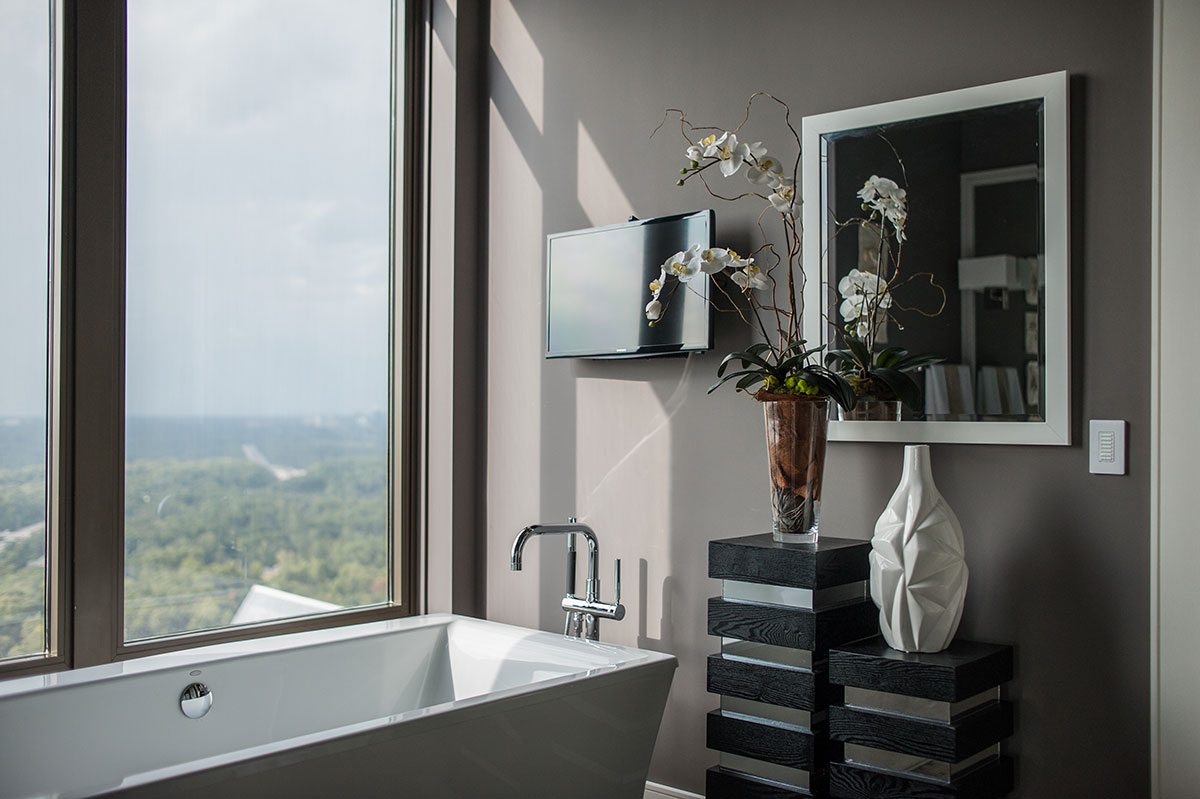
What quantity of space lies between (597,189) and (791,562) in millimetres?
1253

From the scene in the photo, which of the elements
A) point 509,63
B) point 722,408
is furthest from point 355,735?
point 509,63

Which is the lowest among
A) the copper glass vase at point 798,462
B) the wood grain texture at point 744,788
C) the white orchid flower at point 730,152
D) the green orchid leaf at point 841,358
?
the wood grain texture at point 744,788

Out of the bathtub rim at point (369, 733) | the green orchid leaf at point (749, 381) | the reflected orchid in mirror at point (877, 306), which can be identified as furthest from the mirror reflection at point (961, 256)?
the bathtub rim at point (369, 733)

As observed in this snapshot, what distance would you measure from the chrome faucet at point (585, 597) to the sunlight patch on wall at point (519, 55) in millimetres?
1177

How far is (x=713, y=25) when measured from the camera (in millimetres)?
2525

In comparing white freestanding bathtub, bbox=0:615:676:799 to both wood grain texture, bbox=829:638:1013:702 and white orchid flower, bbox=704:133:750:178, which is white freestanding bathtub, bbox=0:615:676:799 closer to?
wood grain texture, bbox=829:638:1013:702

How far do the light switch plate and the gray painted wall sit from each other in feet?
0.07

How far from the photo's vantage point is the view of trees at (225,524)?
217cm

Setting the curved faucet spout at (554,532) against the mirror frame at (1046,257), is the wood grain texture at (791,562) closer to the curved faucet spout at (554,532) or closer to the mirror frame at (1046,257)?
the mirror frame at (1046,257)

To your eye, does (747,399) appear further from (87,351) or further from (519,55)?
(87,351)

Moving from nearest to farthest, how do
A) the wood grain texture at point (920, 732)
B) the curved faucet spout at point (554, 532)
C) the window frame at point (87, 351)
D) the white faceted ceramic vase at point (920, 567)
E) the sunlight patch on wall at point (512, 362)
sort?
the wood grain texture at point (920, 732), the white faceted ceramic vase at point (920, 567), the window frame at point (87, 351), the curved faucet spout at point (554, 532), the sunlight patch on wall at point (512, 362)

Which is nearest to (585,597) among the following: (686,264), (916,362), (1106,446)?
(686,264)

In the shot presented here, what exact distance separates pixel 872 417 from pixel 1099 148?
2.25 feet

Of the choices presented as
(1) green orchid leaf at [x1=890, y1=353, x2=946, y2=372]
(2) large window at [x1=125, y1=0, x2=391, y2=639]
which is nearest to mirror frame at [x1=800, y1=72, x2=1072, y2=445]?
(1) green orchid leaf at [x1=890, y1=353, x2=946, y2=372]
